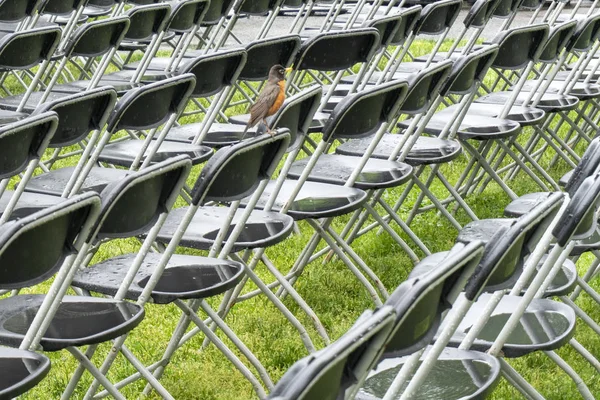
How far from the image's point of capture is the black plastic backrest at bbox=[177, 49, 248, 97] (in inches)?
199

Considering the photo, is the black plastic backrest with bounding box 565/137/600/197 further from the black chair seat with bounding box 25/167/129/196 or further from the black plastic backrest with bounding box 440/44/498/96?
the black chair seat with bounding box 25/167/129/196

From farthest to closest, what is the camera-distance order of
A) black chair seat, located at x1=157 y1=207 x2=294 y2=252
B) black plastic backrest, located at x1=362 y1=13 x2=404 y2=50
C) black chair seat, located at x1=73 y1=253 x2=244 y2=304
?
1. black plastic backrest, located at x1=362 y1=13 x2=404 y2=50
2. black chair seat, located at x1=157 y1=207 x2=294 y2=252
3. black chair seat, located at x1=73 y1=253 x2=244 y2=304

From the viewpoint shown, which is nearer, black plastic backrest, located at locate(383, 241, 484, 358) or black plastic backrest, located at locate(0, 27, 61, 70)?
black plastic backrest, located at locate(383, 241, 484, 358)

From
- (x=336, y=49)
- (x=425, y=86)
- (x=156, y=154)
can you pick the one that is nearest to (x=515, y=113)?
(x=336, y=49)

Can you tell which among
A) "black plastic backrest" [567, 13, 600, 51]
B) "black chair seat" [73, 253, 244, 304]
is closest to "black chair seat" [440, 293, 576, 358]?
"black chair seat" [73, 253, 244, 304]

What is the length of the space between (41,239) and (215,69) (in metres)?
2.20

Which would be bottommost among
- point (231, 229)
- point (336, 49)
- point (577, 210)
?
point (231, 229)

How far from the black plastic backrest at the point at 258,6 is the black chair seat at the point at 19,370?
4297 millimetres

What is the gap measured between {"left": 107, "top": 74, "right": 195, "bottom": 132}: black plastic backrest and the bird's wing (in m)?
0.81

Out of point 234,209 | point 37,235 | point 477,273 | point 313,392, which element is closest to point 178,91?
point 234,209

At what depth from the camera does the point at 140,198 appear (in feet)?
11.7

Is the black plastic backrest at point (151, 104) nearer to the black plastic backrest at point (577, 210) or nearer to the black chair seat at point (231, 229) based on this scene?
the black chair seat at point (231, 229)

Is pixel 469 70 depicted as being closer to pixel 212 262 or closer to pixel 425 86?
pixel 425 86

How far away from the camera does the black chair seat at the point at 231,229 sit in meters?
4.39
